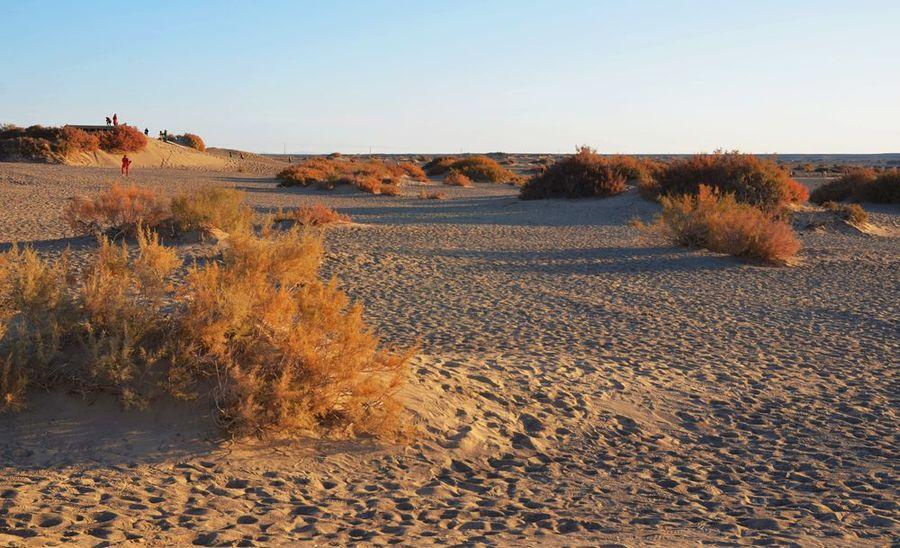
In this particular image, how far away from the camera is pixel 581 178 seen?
1217 inches

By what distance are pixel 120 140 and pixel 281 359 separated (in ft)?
165

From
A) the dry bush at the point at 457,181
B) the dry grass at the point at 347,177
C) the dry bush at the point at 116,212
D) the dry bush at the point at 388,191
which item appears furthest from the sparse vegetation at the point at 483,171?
the dry bush at the point at 116,212

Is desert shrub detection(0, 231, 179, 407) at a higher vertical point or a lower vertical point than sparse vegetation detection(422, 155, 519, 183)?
lower

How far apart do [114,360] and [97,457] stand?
2.29 feet

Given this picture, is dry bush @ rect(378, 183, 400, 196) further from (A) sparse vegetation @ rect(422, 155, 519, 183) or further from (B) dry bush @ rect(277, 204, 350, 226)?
(B) dry bush @ rect(277, 204, 350, 226)

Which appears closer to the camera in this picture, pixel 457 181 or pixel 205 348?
pixel 205 348

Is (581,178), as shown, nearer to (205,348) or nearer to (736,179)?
(736,179)

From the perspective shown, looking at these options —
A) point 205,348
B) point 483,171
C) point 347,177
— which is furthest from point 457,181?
point 205,348

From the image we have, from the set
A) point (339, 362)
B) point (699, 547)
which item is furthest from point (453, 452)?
point (699, 547)

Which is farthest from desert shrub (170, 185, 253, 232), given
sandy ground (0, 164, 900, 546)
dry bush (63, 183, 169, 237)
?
sandy ground (0, 164, 900, 546)

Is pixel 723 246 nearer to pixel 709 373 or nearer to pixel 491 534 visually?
pixel 709 373

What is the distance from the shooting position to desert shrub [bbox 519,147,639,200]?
1193 inches

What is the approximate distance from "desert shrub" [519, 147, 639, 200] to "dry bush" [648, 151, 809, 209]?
175 centimetres

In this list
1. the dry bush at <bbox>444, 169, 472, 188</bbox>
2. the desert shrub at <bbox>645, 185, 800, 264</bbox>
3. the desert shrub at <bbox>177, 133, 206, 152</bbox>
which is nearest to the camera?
the desert shrub at <bbox>645, 185, 800, 264</bbox>
